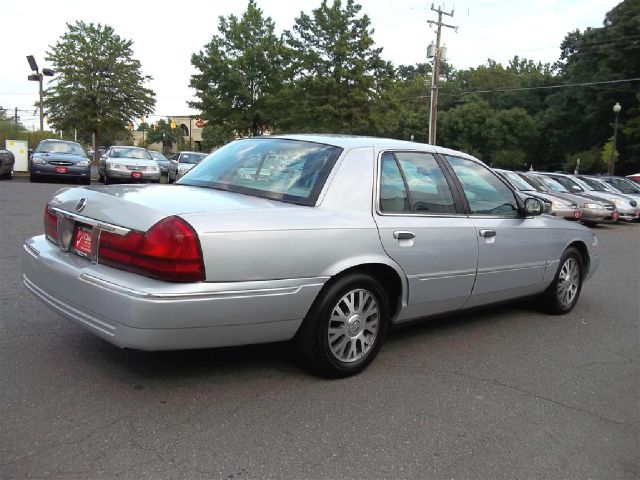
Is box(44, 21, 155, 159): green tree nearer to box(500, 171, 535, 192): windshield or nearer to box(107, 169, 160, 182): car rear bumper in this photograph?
box(107, 169, 160, 182): car rear bumper

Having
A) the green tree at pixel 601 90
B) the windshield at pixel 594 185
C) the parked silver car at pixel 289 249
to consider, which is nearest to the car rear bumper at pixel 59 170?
the parked silver car at pixel 289 249

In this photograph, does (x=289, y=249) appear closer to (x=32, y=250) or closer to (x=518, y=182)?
(x=32, y=250)

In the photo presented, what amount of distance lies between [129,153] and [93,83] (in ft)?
59.3

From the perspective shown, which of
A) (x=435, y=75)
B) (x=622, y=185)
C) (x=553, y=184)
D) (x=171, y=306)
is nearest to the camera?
(x=171, y=306)

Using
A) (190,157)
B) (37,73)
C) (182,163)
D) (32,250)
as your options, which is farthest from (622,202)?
(37,73)

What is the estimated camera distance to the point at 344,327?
3.65 metres

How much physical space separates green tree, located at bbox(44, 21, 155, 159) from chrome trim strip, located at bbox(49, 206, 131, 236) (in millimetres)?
34446

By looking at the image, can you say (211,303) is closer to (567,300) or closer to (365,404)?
(365,404)

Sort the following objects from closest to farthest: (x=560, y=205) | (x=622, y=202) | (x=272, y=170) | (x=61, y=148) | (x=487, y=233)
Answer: (x=272, y=170), (x=487, y=233), (x=560, y=205), (x=622, y=202), (x=61, y=148)

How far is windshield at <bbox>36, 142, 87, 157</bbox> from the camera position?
729 inches

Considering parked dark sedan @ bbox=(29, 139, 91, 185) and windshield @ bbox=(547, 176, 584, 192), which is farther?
parked dark sedan @ bbox=(29, 139, 91, 185)

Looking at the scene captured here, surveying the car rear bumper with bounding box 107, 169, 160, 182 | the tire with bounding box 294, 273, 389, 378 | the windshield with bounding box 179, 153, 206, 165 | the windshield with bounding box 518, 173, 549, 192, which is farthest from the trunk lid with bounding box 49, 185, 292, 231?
the windshield with bounding box 179, 153, 206, 165

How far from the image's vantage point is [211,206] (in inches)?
129

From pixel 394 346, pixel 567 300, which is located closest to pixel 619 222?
pixel 567 300
